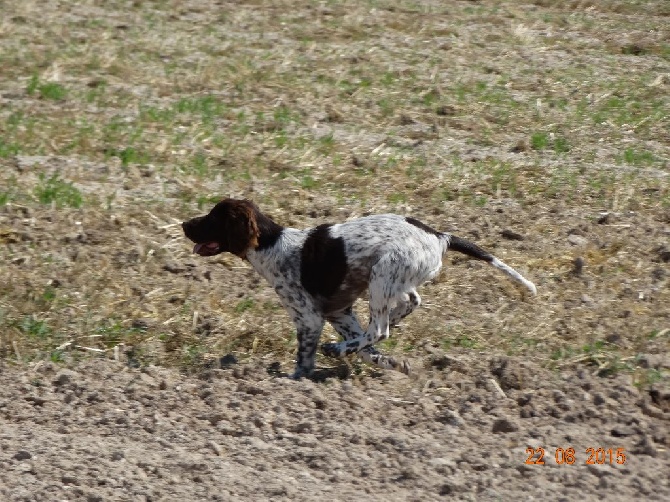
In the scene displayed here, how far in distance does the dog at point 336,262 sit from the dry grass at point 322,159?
0.47 meters

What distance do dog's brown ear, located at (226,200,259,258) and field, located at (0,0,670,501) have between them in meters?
0.74

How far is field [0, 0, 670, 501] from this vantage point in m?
6.34

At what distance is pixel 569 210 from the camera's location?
1017 cm

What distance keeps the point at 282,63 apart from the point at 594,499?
914 cm

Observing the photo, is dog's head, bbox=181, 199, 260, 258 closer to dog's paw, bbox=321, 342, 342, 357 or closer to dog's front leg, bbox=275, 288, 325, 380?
dog's front leg, bbox=275, 288, 325, 380

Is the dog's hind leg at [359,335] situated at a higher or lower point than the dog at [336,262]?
lower

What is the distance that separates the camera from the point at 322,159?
1112 cm

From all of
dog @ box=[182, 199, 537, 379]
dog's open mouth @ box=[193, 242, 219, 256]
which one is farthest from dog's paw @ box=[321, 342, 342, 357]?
dog's open mouth @ box=[193, 242, 219, 256]

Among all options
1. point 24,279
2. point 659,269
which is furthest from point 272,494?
point 659,269

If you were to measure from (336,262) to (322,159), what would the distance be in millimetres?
3945

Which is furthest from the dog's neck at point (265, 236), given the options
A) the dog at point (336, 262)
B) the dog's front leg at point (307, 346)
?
the dog's front leg at point (307, 346)

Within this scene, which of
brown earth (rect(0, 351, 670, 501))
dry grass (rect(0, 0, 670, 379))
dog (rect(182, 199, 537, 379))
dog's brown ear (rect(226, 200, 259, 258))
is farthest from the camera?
dry grass (rect(0, 0, 670, 379))

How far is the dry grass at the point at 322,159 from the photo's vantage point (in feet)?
26.6

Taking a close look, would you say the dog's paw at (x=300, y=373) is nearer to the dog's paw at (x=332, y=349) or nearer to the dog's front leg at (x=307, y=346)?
the dog's front leg at (x=307, y=346)
